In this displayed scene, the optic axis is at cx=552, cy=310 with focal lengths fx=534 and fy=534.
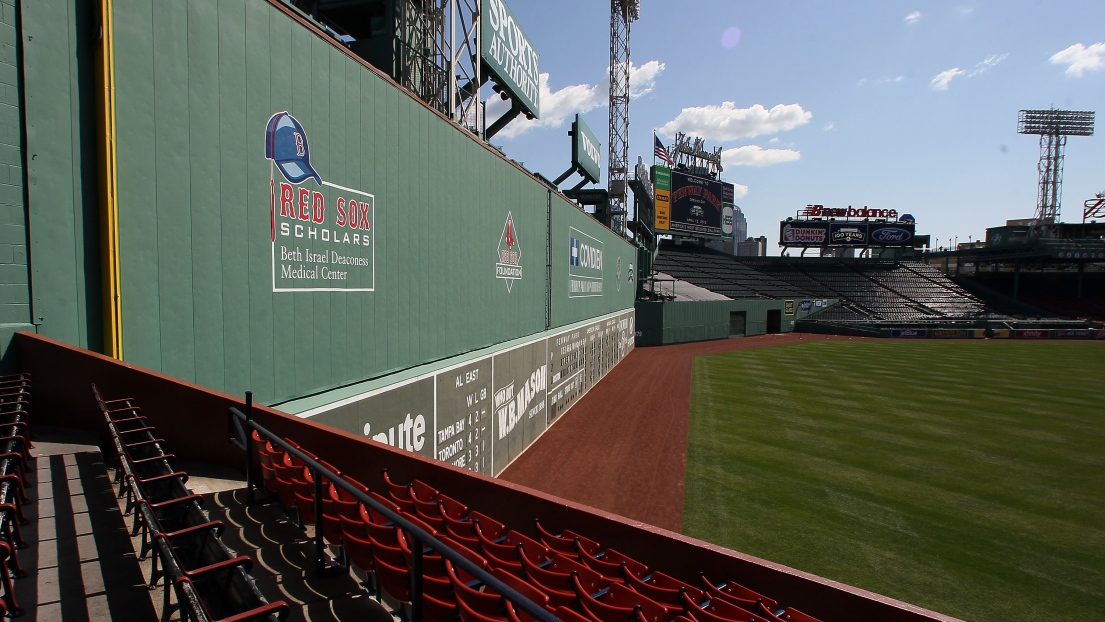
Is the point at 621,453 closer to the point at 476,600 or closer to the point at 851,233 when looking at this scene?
the point at 476,600

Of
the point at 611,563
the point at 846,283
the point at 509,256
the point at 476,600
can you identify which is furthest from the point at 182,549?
the point at 846,283

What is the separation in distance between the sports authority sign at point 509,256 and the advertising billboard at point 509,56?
4.18m

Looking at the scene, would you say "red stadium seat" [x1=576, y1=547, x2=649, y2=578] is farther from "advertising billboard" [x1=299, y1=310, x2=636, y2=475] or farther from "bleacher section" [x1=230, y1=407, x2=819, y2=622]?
"advertising billboard" [x1=299, y1=310, x2=636, y2=475]

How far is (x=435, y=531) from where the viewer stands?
3.68 m

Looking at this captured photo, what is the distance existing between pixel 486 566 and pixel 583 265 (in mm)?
17533

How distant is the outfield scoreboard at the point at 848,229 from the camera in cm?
6059

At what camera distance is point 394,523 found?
8.25 ft

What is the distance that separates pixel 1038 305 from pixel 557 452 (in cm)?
6675

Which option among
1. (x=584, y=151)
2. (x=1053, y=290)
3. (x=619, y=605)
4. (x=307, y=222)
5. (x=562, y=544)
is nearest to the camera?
(x=619, y=605)

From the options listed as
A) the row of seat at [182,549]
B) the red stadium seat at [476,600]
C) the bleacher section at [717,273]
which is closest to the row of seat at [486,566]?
the red stadium seat at [476,600]

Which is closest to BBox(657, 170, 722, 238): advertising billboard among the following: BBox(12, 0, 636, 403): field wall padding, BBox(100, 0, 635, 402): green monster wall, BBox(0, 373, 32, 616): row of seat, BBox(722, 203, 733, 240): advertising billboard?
BBox(722, 203, 733, 240): advertising billboard

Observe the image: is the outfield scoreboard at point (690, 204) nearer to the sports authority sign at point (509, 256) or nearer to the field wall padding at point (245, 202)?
the sports authority sign at point (509, 256)

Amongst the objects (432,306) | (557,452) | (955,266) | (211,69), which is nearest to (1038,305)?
(955,266)

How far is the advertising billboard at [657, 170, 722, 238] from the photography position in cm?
5119
